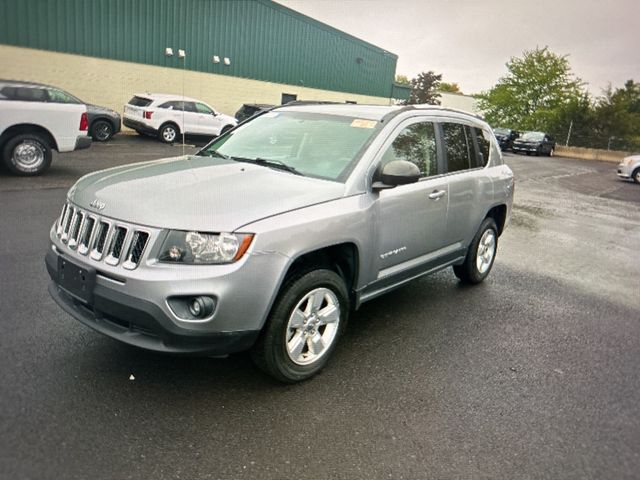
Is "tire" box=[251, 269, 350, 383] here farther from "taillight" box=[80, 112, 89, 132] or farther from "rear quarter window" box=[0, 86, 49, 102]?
"rear quarter window" box=[0, 86, 49, 102]

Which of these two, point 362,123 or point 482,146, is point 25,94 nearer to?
point 362,123

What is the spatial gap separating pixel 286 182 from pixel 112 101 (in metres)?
20.6

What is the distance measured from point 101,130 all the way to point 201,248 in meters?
15.9

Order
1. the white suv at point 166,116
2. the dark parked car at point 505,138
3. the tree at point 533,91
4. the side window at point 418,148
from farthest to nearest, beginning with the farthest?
the tree at point 533,91 < the dark parked car at point 505,138 < the white suv at point 166,116 < the side window at point 418,148

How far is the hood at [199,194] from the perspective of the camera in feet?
9.41

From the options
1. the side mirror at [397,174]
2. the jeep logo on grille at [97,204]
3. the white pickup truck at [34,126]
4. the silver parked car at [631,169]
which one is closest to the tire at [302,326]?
the side mirror at [397,174]

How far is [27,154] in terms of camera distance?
9.83m

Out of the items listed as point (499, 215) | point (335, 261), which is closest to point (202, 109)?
point (499, 215)

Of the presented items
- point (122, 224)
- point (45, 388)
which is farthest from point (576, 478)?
point (45, 388)

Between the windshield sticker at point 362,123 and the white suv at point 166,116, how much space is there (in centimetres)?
1495

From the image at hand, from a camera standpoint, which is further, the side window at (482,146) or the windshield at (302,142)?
the side window at (482,146)

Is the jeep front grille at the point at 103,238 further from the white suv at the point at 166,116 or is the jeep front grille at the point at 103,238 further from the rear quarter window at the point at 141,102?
the rear quarter window at the point at 141,102

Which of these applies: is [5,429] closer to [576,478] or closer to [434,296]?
[576,478]

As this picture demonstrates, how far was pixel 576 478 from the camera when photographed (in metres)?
2.67
